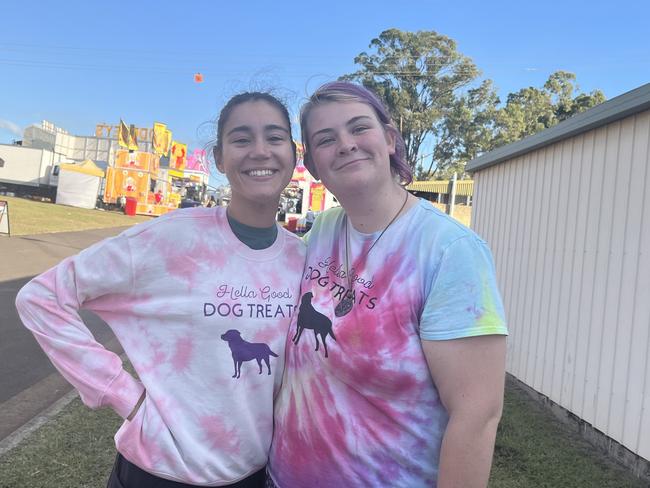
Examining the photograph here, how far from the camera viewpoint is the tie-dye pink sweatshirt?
58.7 inches

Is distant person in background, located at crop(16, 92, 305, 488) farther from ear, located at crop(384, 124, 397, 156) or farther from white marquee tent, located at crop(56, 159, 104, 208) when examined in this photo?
white marquee tent, located at crop(56, 159, 104, 208)

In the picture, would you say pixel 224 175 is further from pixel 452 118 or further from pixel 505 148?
pixel 452 118

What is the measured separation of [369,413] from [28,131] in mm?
58739

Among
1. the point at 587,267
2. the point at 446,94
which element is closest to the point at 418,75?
the point at 446,94

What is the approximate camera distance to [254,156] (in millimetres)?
1677

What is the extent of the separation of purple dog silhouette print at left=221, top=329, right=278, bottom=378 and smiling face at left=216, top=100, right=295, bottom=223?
0.40m

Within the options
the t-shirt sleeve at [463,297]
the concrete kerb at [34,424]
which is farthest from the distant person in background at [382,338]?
the concrete kerb at [34,424]

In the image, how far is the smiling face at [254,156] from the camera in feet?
5.53

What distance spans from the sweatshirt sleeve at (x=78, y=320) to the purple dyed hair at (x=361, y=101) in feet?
2.35

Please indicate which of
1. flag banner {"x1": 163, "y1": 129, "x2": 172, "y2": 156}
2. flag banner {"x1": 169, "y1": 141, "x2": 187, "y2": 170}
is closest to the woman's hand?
flag banner {"x1": 163, "y1": 129, "x2": 172, "y2": 156}

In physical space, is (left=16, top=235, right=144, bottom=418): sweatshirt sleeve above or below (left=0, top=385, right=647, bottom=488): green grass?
above

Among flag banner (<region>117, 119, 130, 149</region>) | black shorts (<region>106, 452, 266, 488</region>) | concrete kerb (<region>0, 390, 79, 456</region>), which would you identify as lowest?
concrete kerb (<region>0, 390, 79, 456</region>)

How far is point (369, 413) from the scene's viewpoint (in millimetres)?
1361

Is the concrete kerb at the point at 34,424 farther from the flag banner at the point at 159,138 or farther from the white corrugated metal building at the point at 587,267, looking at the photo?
the flag banner at the point at 159,138
